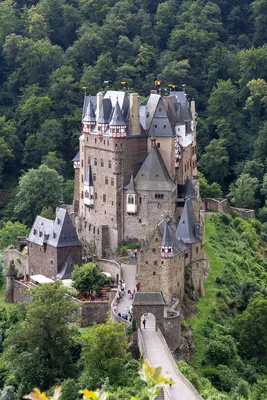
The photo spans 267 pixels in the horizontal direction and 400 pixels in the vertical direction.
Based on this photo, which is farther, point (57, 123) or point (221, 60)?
point (221, 60)

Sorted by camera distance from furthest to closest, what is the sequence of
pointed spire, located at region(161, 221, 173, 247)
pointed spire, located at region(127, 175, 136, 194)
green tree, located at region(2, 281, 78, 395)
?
1. pointed spire, located at region(127, 175, 136, 194)
2. pointed spire, located at region(161, 221, 173, 247)
3. green tree, located at region(2, 281, 78, 395)

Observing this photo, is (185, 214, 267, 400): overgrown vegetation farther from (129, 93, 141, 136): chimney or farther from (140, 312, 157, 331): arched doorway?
(129, 93, 141, 136): chimney

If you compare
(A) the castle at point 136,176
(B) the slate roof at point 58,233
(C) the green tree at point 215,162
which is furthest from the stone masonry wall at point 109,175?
(C) the green tree at point 215,162

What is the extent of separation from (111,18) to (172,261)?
64.6 m

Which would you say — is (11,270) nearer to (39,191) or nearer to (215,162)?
(39,191)

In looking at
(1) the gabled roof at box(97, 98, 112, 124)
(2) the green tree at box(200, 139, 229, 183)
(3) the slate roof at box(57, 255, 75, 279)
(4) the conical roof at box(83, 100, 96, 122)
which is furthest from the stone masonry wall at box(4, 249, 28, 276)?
(2) the green tree at box(200, 139, 229, 183)

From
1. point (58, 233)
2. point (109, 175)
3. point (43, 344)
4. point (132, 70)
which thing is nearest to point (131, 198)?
point (109, 175)

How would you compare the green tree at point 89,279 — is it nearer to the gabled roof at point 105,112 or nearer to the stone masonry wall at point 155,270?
the stone masonry wall at point 155,270

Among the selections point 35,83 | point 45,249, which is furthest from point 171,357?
point 35,83

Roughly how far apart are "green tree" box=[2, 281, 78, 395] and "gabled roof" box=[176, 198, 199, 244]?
969 cm

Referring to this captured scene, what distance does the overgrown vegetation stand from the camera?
55219mm

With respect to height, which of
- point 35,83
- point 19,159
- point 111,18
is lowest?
point 19,159

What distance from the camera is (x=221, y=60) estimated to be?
11331cm

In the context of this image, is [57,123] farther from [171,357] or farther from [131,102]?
[171,357]
